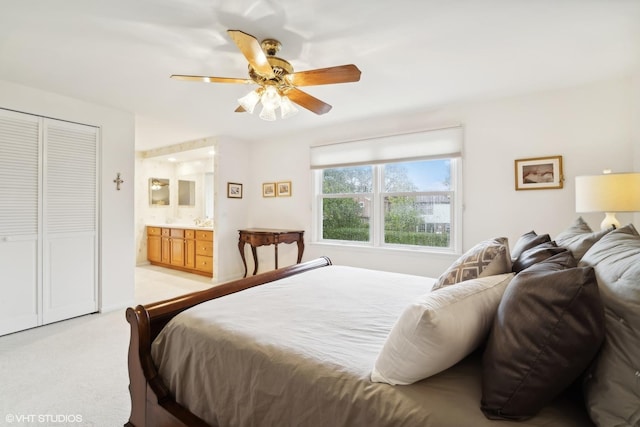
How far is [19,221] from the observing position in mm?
2830

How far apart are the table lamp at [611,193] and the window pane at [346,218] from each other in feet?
7.43

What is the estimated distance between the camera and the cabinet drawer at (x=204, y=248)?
4.98m

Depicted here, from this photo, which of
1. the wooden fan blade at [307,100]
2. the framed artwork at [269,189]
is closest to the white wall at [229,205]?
the framed artwork at [269,189]

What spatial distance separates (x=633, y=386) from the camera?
26.7 inches

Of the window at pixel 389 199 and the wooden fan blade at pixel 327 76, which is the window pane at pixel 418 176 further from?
the wooden fan blade at pixel 327 76

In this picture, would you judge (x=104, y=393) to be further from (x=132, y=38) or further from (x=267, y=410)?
(x=132, y=38)

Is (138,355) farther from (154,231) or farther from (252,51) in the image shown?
(154,231)

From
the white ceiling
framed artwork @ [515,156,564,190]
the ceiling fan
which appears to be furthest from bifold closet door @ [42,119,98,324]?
framed artwork @ [515,156,564,190]

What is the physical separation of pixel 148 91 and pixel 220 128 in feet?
4.66

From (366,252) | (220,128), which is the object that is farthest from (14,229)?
(366,252)

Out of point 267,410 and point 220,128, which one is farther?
point 220,128

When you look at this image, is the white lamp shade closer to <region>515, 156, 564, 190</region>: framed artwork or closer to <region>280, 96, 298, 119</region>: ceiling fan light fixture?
<region>515, 156, 564, 190</region>: framed artwork

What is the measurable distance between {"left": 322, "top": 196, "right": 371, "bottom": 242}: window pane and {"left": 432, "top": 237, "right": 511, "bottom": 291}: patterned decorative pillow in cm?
264

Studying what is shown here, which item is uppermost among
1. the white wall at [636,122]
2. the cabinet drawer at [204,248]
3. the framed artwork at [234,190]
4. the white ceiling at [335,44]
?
the white ceiling at [335,44]
